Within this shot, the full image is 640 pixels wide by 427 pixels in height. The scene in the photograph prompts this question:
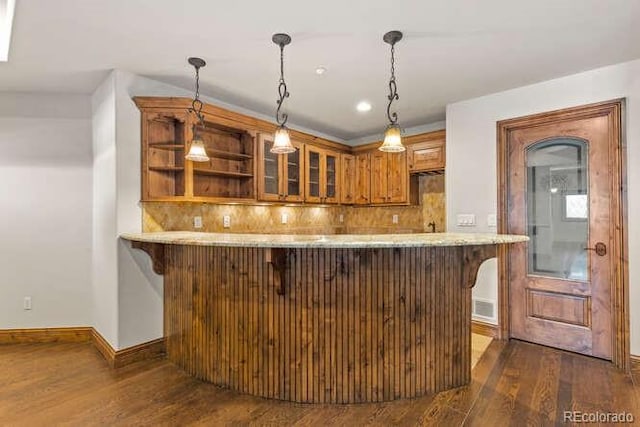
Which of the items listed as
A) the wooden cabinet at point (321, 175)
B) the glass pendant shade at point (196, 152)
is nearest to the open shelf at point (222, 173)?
the glass pendant shade at point (196, 152)

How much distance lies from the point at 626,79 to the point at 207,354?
155 inches

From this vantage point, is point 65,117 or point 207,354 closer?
point 207,354

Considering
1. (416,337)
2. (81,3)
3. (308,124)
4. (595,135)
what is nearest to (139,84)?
(81,3)

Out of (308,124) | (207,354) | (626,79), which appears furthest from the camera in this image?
(308,124)

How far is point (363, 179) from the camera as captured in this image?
5.16m

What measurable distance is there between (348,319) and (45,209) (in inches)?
126

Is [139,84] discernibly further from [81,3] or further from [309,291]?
[309,291]

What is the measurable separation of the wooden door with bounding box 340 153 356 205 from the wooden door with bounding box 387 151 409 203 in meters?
0.61

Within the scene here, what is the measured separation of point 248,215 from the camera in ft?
13.7

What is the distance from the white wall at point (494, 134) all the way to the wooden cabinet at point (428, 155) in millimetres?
465

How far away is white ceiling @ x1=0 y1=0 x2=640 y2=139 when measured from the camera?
2.06m

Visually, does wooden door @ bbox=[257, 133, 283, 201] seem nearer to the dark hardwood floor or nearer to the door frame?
the dark hardwood floor

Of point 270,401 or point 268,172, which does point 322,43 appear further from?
point 270,401
